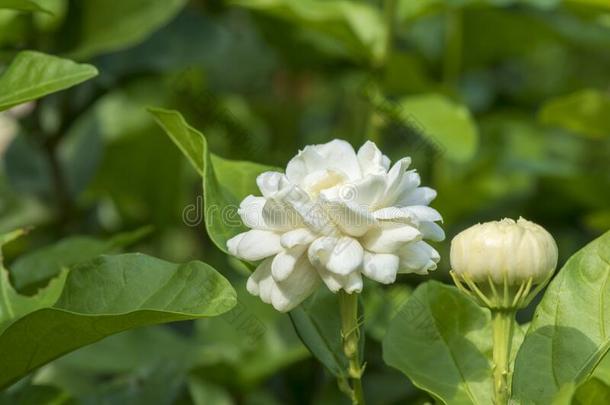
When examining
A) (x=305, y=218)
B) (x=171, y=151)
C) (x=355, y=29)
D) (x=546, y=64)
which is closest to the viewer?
(x=305, y=218)

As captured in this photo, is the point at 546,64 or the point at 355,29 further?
the point at 546,64

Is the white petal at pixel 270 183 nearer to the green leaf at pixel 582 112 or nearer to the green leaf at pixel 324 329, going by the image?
the green leaf at pixel 324 329

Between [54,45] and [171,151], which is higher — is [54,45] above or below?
above

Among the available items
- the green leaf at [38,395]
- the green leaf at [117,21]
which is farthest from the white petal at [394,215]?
the green leaf at [117,21]

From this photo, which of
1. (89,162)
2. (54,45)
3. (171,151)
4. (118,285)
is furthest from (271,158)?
(118,285)

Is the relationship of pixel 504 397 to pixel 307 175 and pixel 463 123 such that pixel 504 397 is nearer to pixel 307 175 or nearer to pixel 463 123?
pixel 307 175

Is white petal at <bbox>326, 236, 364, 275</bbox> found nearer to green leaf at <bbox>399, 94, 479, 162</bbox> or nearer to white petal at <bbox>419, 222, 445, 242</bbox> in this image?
white petal at <bbox>419, 222, 445, 242</bbox>

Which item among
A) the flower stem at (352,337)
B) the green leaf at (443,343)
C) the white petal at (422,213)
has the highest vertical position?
the white petal at (422,213)
